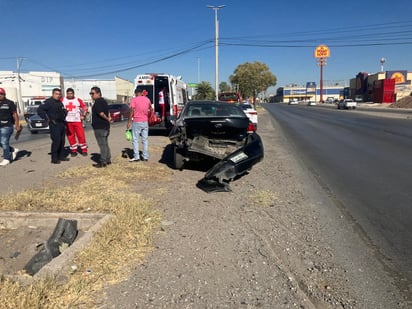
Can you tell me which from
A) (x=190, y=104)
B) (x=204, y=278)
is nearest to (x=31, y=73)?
(x=190, y=104)

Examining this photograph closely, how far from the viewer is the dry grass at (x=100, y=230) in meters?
2.74

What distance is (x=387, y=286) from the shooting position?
311 centimetres

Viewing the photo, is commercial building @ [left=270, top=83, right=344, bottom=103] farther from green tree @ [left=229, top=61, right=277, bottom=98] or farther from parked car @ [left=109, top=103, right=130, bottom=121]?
parked car @ [left=109, top=103, right=130, bottom=121]

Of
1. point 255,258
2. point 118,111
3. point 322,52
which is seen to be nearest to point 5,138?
point 255,258

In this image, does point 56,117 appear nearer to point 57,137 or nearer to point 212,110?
point 57,137

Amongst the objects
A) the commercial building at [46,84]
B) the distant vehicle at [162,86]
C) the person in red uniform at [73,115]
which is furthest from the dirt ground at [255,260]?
the commercial building at [46,84]

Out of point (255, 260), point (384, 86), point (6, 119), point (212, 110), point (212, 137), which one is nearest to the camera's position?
point (255, 260)

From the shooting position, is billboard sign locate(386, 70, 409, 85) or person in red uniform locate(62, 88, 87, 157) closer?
person in red uniform locate(62, 88, 87, 157)

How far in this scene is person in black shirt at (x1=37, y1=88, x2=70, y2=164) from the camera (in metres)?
8.46

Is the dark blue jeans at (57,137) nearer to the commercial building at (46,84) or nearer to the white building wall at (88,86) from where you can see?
the commercial building at (46,84)

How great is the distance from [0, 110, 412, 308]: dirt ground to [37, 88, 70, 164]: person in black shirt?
2.56m

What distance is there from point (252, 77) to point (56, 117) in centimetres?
4398

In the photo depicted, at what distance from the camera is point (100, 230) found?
3979 millimetres

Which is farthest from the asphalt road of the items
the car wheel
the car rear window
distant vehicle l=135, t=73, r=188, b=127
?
distant vehicle l=135, t=73, r=188, b=127
